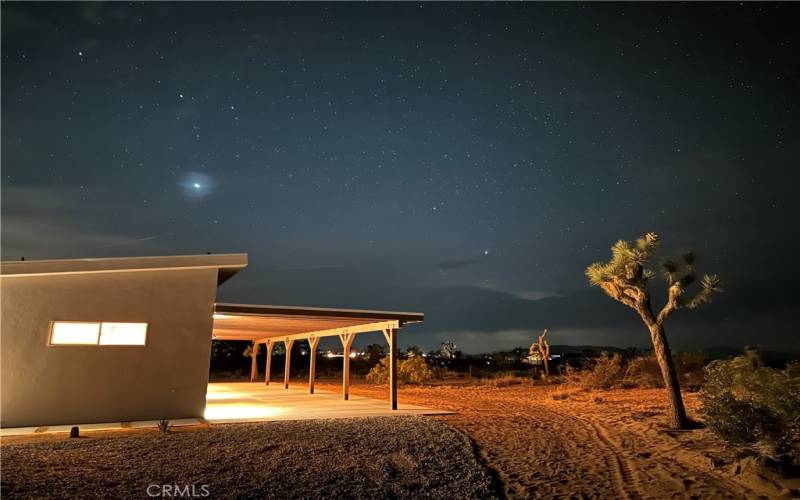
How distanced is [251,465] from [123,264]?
526 centimetres

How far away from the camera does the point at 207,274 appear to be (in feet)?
33.3

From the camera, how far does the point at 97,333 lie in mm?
9227

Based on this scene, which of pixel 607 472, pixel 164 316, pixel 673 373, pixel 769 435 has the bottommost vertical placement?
pixel 607 472

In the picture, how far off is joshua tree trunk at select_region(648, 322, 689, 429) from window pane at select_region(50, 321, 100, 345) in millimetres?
11029

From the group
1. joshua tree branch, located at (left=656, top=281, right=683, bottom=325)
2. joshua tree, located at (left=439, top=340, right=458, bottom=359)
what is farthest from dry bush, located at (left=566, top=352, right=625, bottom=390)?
joshua tree, located at (left=439, top=340, right=458, bottom=359)

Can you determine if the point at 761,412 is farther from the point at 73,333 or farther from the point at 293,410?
the point at 73,333

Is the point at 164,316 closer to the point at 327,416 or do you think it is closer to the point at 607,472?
the point at 327,416

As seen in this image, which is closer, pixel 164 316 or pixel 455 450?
pixel 455 450

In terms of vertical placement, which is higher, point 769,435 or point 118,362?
point 118,362

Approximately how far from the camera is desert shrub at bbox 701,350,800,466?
237 inches

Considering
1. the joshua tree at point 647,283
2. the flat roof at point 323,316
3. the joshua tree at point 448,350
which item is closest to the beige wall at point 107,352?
the flat roof at point 323,316

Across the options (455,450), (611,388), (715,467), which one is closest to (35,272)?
(455,450)

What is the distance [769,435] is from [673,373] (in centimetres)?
352

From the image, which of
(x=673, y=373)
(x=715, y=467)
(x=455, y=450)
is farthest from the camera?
(x=673, y=373)
